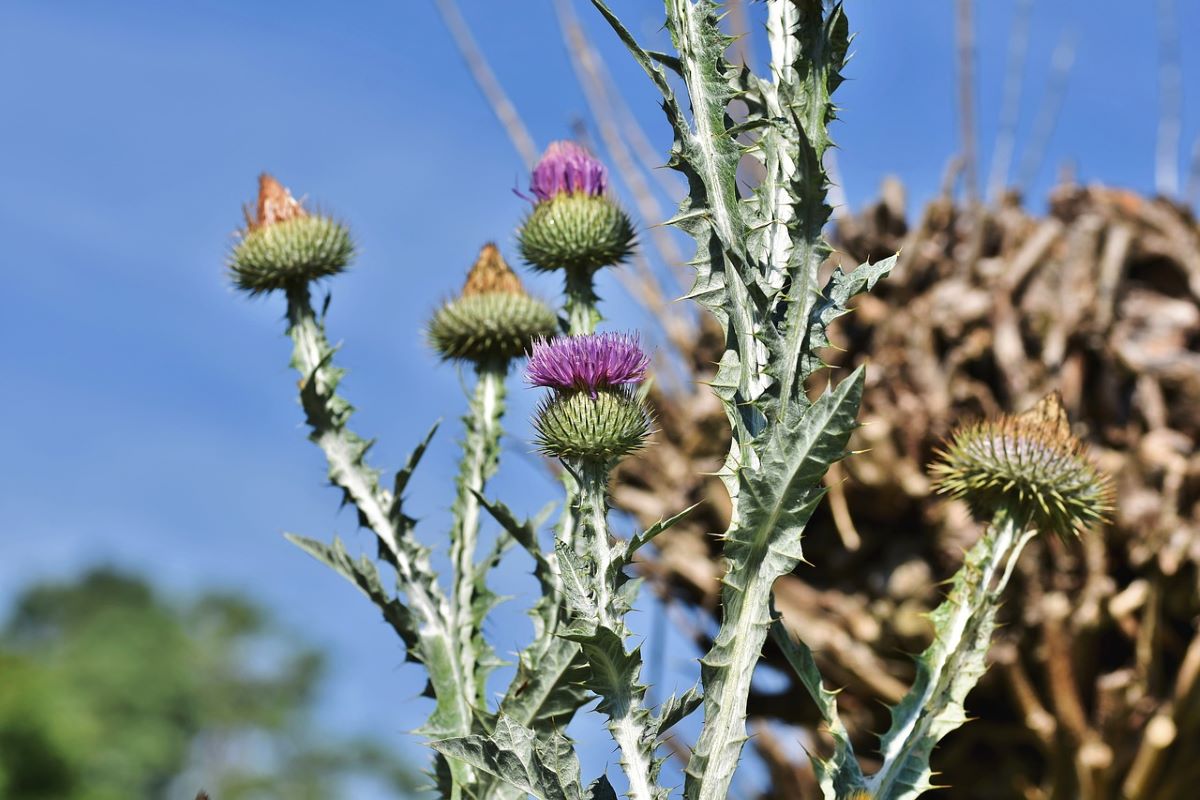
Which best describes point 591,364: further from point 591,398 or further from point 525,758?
point 525,758

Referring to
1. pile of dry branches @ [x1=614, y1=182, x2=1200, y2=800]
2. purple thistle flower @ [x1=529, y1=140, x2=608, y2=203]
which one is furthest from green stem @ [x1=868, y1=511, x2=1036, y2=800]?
A: pile of dry branches @ [x1=614, y1=182, x2=1200, y2=800]

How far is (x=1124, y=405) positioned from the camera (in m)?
7.56

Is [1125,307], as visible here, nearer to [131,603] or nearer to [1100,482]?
[1100,482]

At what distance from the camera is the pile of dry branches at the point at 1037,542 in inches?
276

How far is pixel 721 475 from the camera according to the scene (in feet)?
7.98

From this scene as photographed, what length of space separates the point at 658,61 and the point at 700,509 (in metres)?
5.80

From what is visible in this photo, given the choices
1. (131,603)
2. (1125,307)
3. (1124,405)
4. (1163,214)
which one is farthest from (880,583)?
(131,603)

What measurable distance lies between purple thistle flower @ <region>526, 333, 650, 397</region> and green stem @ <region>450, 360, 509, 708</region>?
344 millimetres

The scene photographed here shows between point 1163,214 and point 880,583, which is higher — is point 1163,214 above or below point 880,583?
above

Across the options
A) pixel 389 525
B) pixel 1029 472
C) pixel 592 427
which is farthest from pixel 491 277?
pixel 1029 472

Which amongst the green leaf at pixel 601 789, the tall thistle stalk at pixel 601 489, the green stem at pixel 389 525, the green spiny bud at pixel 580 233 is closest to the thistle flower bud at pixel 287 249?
the green stem at pixel 389 525

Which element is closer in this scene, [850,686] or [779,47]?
[779,47]

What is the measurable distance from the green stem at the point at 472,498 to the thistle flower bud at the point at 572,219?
0.52 m

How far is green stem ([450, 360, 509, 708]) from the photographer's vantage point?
3.27m
